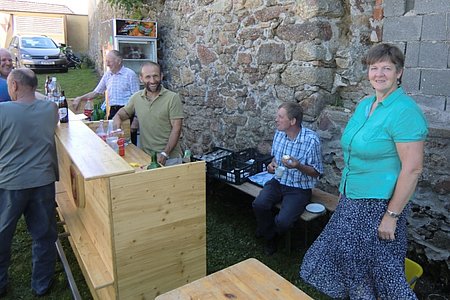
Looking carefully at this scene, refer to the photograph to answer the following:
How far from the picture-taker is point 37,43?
15.9 metres

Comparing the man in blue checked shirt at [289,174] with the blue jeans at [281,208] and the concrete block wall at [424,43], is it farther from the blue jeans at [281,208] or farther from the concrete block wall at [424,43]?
the concrete block wall at [424,43]

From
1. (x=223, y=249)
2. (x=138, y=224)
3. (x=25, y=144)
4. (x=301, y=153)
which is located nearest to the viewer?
(x=138, y=224)

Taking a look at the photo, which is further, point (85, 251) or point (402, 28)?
point (402, 28)

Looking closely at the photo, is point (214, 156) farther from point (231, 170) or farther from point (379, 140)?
point (379, 140)

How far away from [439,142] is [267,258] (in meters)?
1.72

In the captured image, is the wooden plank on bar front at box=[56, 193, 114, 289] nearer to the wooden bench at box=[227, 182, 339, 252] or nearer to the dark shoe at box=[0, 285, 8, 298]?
the dark shoe at box=[0, 285, 8, 298]

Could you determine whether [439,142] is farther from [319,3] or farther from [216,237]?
[216,237]

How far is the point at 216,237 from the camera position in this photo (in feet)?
12.9

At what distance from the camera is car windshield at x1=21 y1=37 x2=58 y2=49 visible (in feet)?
51.4

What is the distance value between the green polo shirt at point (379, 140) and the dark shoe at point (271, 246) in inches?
55.8

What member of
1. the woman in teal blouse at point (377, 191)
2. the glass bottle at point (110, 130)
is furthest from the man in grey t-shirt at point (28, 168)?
the woman in teal blouse at point (377, 191)

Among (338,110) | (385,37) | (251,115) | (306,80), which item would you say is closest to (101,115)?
(251,115)

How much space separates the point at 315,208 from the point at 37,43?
51.9 ft

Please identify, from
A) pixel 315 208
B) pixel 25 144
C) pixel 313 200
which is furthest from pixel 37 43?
pixel 315 208
